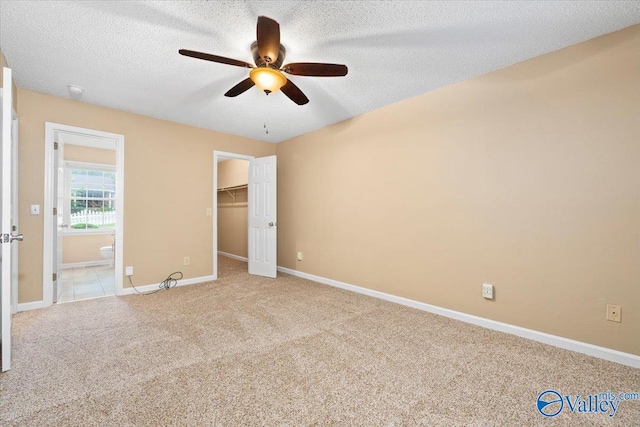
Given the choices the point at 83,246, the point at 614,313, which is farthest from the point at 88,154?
the point at 614,313

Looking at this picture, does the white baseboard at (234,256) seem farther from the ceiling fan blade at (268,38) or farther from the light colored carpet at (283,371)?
the ceiling fan blade at (268,38)

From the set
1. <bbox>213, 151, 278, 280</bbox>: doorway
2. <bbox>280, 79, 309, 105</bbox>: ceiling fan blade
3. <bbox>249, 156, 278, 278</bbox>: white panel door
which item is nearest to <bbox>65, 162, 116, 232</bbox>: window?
<bbox>213, 151, 278, 280</bbox>: doorway

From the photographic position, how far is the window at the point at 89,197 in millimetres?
5438

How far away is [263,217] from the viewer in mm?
4699

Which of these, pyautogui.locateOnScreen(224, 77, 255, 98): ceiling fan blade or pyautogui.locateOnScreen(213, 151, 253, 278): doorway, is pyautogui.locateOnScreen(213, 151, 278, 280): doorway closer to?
pyautogui.locateOnScreen(213, 151, 253, 278): doorway

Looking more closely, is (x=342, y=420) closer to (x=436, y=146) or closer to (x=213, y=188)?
(x=436, y=146)

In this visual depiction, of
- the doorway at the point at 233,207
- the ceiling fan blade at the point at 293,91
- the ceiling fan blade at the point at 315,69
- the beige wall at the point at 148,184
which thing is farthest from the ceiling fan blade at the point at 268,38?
the doorway at the point at 233,207

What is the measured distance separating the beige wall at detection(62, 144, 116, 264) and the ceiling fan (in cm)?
493

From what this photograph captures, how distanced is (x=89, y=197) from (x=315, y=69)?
19.6 ft

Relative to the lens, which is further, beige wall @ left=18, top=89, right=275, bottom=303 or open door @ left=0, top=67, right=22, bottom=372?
beige wall @ left=18, top=89, right=275, bottom=303

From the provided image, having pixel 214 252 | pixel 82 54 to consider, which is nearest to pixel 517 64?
pixel 82 54

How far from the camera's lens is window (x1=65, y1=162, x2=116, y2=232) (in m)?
5.44

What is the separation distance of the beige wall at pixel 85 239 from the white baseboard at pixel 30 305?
2832 mm

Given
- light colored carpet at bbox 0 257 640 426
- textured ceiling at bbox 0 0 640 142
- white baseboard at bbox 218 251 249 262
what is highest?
textured ceiling at bbox 0 0 640 142
